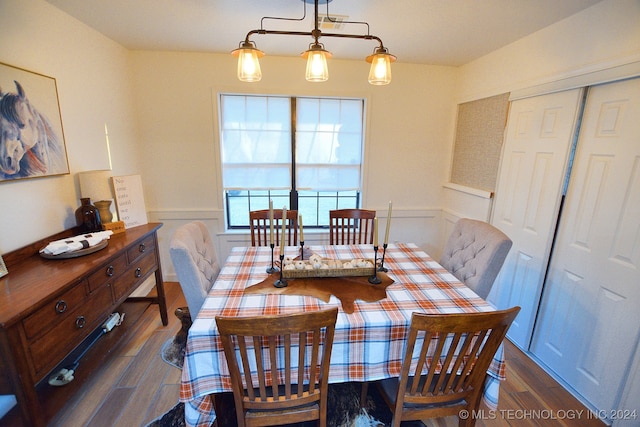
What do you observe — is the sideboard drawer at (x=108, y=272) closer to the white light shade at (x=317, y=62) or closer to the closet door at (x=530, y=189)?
the white light shade at (x=317, y=62)

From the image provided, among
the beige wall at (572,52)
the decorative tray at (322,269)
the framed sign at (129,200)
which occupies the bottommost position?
the decorative tray at (322,269)

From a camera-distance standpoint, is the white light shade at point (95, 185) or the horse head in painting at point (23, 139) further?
the white light shade at point (95, 185)

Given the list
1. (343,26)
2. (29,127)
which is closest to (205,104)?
(29,127)

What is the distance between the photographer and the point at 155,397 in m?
1.70

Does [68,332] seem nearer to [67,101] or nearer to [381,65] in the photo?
[67,101]

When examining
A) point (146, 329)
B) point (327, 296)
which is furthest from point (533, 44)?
point (146, 329)

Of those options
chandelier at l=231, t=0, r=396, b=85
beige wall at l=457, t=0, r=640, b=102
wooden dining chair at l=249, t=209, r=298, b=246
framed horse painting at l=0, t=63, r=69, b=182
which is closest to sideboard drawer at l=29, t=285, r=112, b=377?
framed horse painting at l=0, t=63, r=69, b=182

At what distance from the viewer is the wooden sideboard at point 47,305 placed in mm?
1106

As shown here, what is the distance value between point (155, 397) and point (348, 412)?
117 cm

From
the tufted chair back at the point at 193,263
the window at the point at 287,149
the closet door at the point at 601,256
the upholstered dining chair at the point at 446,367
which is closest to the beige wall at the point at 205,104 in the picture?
the window at the point at 287,149

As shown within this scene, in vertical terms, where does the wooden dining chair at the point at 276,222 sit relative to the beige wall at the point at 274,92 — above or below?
below

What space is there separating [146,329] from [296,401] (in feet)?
5.97

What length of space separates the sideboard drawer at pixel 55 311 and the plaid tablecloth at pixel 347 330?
65 cm

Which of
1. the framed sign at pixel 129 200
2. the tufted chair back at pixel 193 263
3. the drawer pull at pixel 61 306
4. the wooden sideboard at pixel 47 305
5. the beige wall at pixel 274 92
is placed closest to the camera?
the wooden sideboard at pixel 47 305
